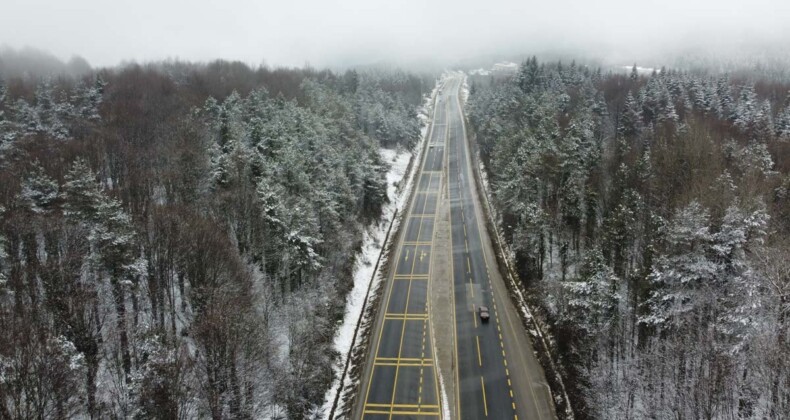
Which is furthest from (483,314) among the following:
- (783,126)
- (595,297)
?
(783,126)

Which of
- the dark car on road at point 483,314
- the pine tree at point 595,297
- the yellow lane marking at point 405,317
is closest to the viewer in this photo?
the pine tree at point 595,297

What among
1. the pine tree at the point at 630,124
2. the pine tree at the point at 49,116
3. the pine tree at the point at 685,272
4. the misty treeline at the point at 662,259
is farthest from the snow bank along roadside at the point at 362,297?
the pine tree at the point at 49,116

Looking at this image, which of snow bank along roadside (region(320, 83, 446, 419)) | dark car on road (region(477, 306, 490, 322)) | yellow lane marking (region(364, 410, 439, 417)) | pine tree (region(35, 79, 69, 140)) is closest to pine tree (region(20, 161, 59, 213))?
pine tree (region(35, 79, 69, 140))

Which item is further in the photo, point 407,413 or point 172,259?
point 172,259

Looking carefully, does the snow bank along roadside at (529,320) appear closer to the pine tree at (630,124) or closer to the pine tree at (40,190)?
the pine tree at (630,124)

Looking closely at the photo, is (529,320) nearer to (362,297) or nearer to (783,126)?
(362,297)

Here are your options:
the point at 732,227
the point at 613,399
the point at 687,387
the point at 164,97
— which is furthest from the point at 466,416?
the point at 164,97

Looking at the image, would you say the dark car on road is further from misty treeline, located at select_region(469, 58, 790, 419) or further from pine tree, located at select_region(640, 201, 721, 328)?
pine tree, located at select_region(640, 201, 721, 328)

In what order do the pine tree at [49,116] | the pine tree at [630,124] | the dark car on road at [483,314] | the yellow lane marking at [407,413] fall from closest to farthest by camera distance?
the yellow lane marking at [407,413] → the dark car on road at [483,314] → the pine tree at [49,116] → the pine tree at [630,124]
